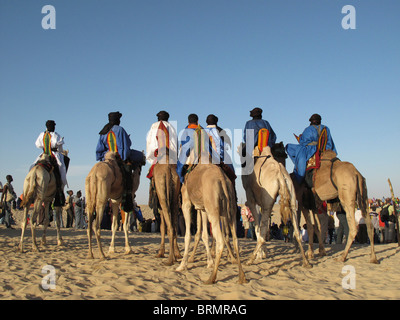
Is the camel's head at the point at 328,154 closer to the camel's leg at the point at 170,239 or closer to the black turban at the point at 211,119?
the black turban at the point at 211,119

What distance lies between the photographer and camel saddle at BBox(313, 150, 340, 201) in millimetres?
8984

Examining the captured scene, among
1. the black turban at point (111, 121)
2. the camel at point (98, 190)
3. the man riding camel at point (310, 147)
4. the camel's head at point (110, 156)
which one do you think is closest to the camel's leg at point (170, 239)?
the camel at point (98, 190)

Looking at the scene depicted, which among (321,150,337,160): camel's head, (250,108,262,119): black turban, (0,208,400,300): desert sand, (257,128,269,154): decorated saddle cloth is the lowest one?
(0,208,400,300): desert sand

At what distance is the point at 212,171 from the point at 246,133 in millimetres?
3304

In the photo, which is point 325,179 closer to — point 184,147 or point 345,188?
point 345,188

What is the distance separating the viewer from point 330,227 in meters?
18.5

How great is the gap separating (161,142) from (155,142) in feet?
0.56

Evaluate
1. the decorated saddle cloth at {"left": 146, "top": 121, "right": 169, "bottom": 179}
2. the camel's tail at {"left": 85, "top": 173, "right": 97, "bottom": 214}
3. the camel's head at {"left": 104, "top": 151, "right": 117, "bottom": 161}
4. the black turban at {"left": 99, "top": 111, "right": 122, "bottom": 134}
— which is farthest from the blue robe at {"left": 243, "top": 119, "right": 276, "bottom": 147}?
the camel's tail at {"left": 85, "top": 173, "right": 97, "bottom": 214}

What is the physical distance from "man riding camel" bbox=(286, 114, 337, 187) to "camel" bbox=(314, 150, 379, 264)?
32 cm

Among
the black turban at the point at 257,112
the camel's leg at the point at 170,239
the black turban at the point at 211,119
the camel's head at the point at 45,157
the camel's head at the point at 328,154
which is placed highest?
the black turban at the point at 257,112

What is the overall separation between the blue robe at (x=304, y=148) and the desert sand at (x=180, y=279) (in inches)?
102

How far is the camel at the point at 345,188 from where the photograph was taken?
27.7 ft

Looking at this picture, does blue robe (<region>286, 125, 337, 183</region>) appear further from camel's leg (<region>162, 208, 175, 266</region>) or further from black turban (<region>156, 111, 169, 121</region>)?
camel's leg (<region>162, 208, 175, 266</region>)

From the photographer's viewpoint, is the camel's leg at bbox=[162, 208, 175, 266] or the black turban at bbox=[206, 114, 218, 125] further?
the black turban at bbox=[206, 114, 218, 125]
